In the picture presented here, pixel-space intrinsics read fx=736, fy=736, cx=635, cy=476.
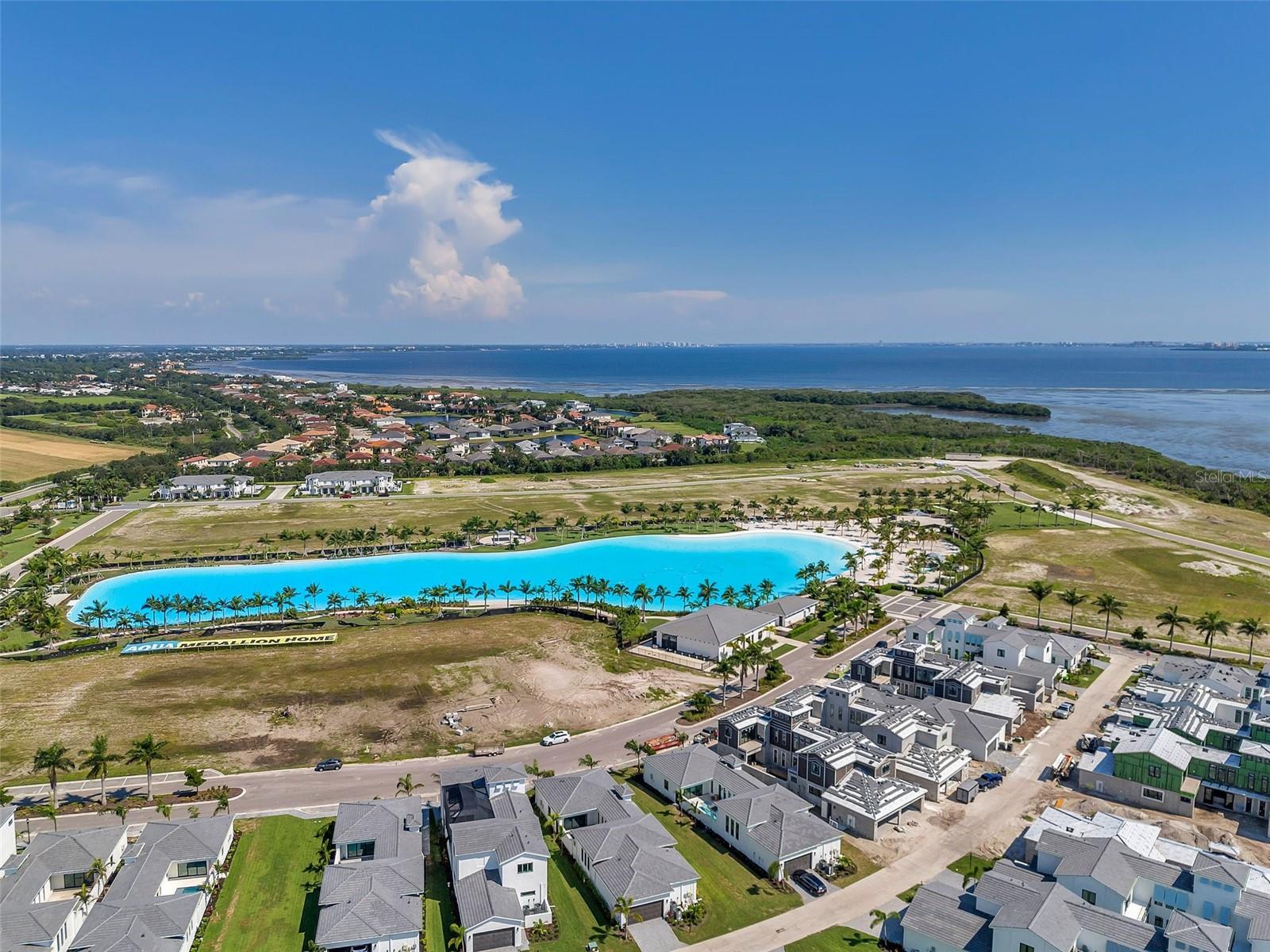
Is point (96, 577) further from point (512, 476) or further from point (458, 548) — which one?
point (512, 476)

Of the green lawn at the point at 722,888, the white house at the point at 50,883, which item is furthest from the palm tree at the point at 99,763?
the green lawn at the point at 722,888

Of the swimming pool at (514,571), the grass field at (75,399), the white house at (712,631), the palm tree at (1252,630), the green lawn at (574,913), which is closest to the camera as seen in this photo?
the green lawn at (574,913)

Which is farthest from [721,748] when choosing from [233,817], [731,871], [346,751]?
[233,817]

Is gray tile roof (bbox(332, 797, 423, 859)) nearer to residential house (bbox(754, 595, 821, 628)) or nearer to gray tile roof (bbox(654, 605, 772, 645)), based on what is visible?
gray tile roof (bbox(654, 605, 772, 645))

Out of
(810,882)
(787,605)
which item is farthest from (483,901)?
(787,605)

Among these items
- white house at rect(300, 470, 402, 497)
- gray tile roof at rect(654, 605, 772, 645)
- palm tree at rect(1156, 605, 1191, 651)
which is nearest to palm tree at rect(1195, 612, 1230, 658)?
palm tree at rect(1156, 605, 1191, 651)

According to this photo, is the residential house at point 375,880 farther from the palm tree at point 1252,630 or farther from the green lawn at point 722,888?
the palm tree at point 1252,630
